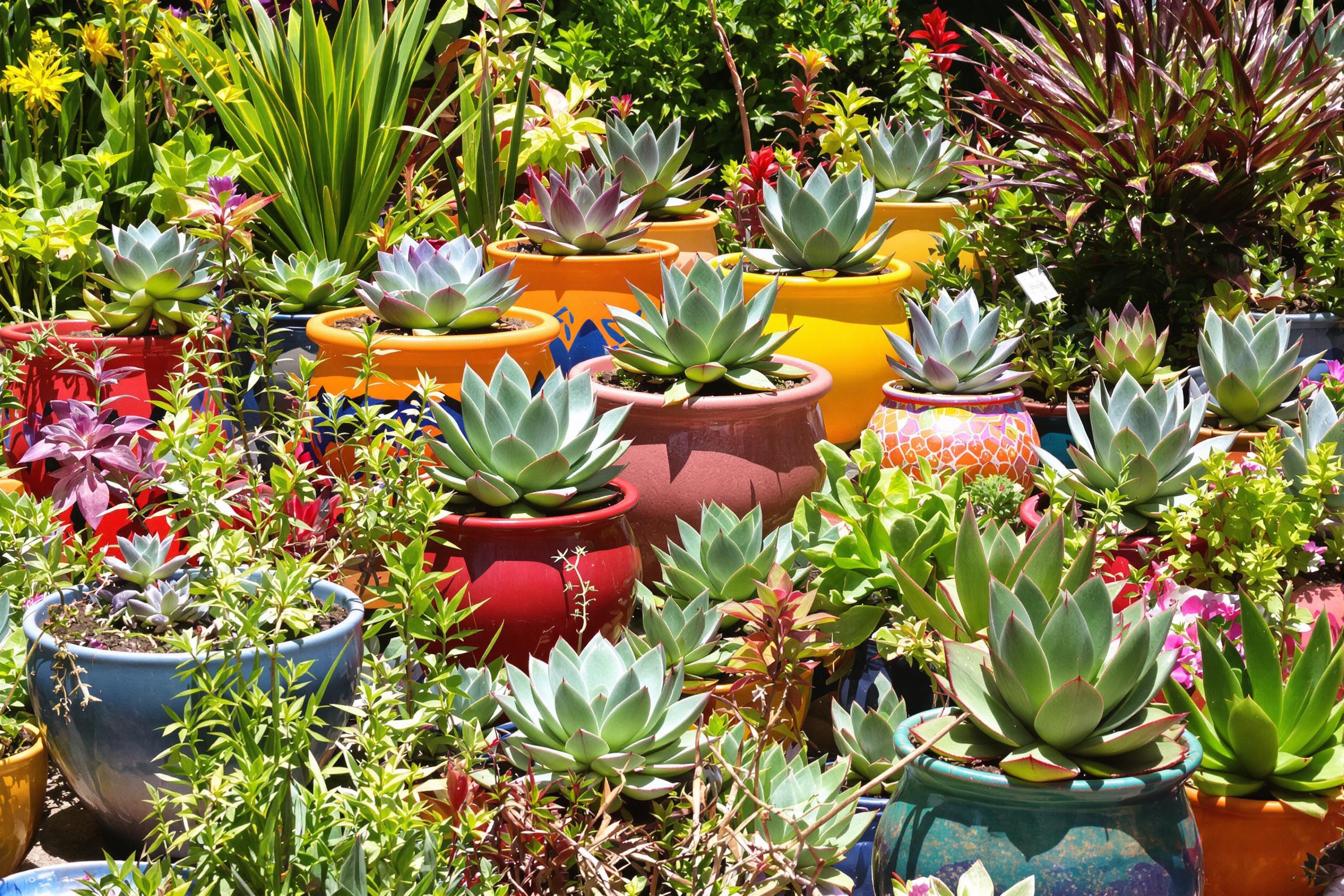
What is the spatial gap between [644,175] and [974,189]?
1.05 meters

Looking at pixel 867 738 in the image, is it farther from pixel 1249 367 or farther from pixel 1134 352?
pixel 1134 352

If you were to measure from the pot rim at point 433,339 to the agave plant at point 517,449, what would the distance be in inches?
11.9

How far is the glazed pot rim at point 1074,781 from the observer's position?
1347 mm

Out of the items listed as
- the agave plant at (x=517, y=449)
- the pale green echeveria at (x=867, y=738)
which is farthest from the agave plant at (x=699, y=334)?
the pale green echeveria at (x=867, y=738)

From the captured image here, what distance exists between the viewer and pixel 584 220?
3041 mm

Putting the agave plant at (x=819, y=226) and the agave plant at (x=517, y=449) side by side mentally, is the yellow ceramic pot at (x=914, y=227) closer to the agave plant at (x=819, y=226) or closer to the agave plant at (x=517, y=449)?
the agave plant at (x=819, y=226)

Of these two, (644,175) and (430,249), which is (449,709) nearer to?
(430,249)

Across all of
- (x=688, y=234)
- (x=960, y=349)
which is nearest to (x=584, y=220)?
(x=688, y=234)

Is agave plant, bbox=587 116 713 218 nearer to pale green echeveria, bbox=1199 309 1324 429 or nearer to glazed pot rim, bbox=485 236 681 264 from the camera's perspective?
glazed pot rim, bbox=485 236 681 264

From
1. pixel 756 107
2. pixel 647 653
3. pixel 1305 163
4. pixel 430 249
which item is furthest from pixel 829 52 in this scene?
pixel 647 653

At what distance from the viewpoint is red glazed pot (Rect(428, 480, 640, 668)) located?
199 cm

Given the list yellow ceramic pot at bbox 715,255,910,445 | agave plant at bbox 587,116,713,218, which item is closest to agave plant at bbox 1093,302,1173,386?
yellow ceramic pot at bbox 715,255,910,445

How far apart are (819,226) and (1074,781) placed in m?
2.04

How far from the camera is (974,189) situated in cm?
381
